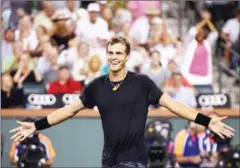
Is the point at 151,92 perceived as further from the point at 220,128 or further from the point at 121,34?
the point at 121,34

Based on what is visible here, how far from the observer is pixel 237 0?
649 inches

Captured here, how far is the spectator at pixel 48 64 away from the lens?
14.4m

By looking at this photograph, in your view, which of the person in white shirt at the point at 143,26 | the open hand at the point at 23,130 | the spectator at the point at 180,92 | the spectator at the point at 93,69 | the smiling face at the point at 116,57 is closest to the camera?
the smiling face at the point at 116,57

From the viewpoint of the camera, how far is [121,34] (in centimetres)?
1512

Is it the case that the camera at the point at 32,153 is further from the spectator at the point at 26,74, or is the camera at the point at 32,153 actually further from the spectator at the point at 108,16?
the spectator at the point at 108,16

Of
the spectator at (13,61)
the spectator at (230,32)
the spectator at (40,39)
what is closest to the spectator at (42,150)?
the spectator at (13,61)

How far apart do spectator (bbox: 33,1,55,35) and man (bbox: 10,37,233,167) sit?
7.85m

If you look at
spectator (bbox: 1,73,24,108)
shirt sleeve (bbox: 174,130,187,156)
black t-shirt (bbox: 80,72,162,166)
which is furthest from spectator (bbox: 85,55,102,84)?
black t-shirt (bbox: 80,72,162,166)

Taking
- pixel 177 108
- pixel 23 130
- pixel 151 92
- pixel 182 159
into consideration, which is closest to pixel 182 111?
pixel 177 108

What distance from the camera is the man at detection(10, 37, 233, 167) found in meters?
7.54

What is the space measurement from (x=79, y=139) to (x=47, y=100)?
2.76 feet

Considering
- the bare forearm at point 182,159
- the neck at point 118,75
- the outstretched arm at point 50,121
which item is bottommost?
the bare forearm at point 182,159

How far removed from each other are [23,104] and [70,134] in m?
0.92

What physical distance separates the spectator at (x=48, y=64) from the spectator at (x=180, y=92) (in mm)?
2045
